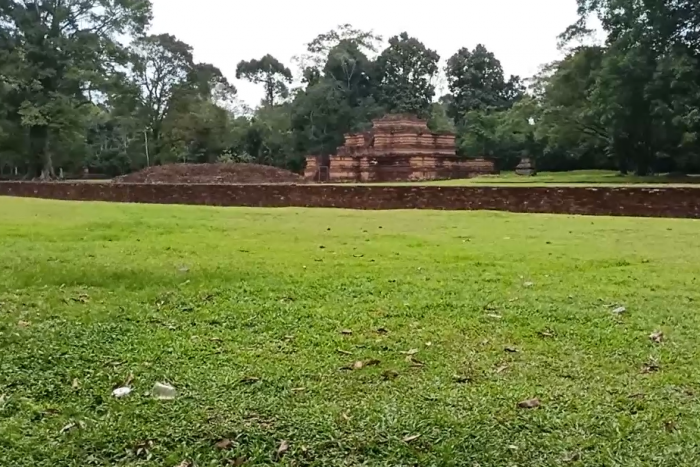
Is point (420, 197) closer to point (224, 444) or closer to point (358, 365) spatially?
point (358, 365)

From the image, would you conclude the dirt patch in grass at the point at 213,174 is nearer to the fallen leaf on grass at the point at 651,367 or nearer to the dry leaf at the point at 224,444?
the fallen leaf on grass at the point at 651,367

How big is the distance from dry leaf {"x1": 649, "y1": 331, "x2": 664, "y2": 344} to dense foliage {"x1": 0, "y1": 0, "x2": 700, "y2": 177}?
1760cm

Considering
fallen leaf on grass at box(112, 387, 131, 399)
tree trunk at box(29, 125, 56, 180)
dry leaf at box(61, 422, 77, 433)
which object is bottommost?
dry leaf at box(61, 422, 77, 433)

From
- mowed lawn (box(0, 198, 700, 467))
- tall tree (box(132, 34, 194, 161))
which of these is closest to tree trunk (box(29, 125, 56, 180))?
tall tree (box(132, 34, 194, 161))

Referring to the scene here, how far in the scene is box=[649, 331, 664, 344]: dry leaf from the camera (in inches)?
136

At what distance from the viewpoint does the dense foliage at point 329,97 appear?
72.1 feet

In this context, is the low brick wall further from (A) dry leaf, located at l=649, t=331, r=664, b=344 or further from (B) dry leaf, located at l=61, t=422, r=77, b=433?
(B) dry leaf, located at l=61, t=422, r=77, b=433

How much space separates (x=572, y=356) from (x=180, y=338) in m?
1.85

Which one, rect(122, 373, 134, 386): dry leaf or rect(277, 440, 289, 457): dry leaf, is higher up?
rect(122, 373, 134, 386): dry leaf

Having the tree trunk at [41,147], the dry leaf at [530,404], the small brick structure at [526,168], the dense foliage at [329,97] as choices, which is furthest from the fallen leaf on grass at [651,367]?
the small brick structure at [526,168]

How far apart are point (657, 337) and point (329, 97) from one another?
34055 mm

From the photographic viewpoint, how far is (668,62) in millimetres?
20719

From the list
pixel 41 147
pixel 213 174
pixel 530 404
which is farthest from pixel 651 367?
pixel 41 147

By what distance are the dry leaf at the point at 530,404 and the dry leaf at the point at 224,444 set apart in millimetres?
1072
